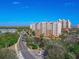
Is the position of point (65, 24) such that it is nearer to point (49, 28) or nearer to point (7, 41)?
point (49, 28)

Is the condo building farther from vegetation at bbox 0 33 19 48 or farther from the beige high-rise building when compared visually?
vegetation at bbox 0 33 19 48

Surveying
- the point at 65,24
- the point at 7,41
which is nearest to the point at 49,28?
the point at 65,24

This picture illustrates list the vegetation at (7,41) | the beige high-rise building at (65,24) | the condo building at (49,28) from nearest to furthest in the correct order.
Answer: the vegetation at (7,41)
the condo building at (49,28)
the beige high-rise building at (65,24)

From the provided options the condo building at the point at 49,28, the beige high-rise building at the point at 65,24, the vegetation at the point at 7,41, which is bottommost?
the vegetation at the point at 7,41

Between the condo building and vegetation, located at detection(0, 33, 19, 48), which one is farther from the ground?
the condo building

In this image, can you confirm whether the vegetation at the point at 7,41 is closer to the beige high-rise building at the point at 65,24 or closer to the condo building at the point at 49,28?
the condo building at the point at 49,28

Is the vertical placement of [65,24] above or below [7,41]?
above

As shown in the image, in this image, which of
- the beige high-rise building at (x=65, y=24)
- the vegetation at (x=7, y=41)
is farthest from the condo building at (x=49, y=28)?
the vegetation at (x=7, y=41)

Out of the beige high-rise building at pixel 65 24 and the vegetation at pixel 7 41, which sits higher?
the beige high-rise building at pixel 65 24

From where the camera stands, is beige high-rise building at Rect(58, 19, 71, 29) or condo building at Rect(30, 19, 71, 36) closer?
condo building at Rect(30, 19, 71, 36)

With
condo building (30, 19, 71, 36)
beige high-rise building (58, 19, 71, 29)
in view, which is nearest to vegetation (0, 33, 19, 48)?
condo building (30, 19, 71, 36)

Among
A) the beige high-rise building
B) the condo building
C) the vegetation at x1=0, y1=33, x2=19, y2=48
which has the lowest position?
the vegetation at x1=0, y1=33, x2=19, y2=48

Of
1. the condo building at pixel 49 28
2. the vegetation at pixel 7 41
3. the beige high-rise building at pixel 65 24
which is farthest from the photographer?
the beige high-rise building at pixel 65 24
